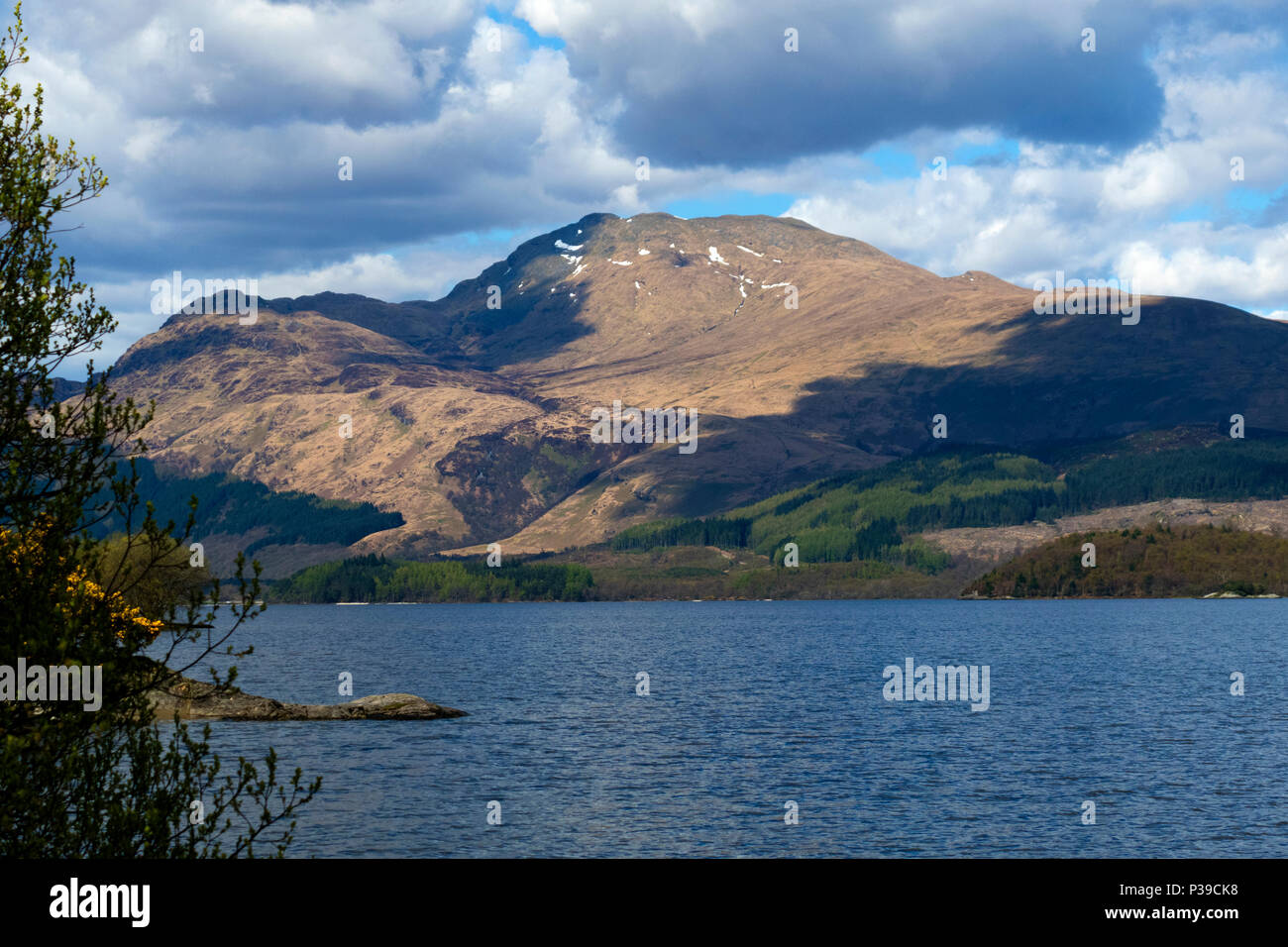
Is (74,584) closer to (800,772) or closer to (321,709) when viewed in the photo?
(800,772)

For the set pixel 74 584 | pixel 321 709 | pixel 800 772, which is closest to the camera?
pixel 74 584

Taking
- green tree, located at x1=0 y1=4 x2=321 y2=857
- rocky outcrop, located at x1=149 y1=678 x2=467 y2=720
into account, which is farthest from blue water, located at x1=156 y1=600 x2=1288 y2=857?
green tree, located at x1=0 y1=4 x2=321 y2=857

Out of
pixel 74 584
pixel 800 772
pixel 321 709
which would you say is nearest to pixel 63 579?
pixel 74 584

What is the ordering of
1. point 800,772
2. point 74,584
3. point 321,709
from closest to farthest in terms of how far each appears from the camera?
point 74,584, point 800,772, point 321,709

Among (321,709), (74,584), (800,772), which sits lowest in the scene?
(800,772)

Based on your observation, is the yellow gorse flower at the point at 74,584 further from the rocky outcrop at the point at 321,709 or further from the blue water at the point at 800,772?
the rocky outcrop at the point at 321,709

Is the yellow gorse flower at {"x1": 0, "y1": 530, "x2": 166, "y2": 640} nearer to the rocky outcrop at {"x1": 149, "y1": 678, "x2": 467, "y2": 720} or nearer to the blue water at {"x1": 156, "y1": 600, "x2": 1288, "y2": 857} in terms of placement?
the blue water at {"x1": 156, "y1": 600, "x2": 1288, "y2": 857}

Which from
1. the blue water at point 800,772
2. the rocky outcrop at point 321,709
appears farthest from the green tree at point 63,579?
the rocky outcrop at point 321,709

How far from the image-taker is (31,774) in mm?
23031

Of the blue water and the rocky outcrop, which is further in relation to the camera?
the rocky outcrop

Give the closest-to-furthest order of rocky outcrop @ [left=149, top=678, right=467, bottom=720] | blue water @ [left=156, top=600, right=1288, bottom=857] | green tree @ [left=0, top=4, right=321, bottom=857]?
1. green tree @ [left=0, top=4, right=321, bottom=857]
2. blue water @ [left=156, top=600, right=1288, bottom=857]
3. rocky outcrop @ [left=149, top=678, right=467, bottom=720]

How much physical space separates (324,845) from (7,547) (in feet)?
140
